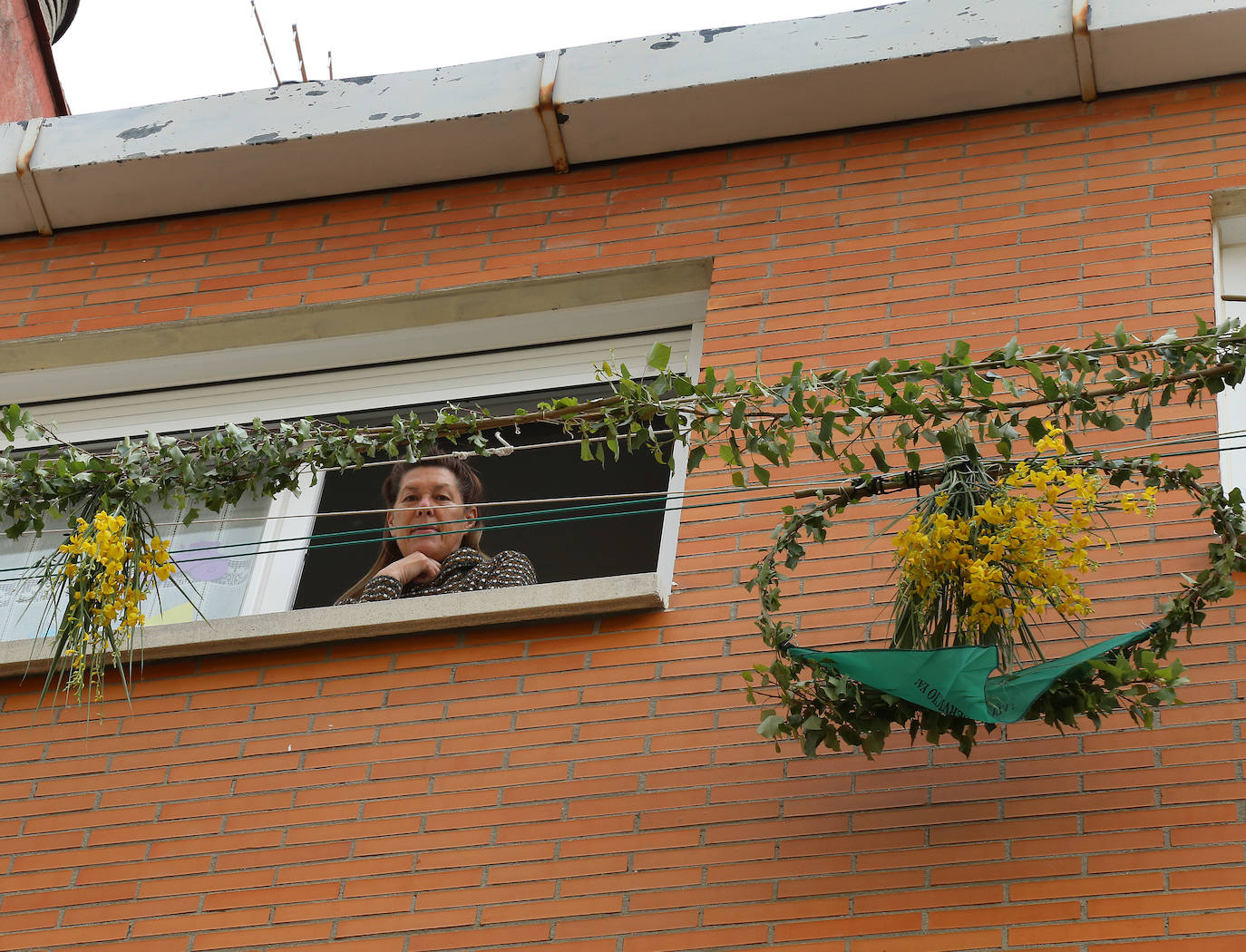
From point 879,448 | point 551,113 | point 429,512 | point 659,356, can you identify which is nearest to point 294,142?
point 551,113

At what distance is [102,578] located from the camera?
4664 mm

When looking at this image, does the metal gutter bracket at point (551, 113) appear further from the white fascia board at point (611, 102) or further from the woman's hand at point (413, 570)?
the woman's hand at point (413, 570)

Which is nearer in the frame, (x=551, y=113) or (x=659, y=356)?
(x=659, y=356)

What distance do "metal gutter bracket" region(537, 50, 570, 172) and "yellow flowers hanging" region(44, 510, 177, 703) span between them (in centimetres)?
269

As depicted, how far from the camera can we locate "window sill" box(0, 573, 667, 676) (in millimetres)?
5195

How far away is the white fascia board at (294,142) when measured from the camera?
675 centimetres

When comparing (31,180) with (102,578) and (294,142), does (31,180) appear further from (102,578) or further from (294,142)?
(102,578)

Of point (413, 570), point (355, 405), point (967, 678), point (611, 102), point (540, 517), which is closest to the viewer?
point (967, 678)

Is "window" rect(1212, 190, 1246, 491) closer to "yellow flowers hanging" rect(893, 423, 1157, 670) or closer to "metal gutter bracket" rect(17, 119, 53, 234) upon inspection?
"yellow flowers hanging" rect(893, 423, 1157, 670)

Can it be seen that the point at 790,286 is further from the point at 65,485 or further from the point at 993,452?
the point at 65,485

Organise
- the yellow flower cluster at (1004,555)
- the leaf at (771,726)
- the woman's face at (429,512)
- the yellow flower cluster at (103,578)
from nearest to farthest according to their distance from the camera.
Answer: the yellow flower cluster at (1004,555) → the leaf at (771,726) → the yellow flower cluster at (103,578) → the woman's face at (429,512)

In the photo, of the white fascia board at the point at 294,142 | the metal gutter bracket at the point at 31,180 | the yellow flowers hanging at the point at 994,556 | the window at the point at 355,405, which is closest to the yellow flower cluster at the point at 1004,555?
the yellow flowers hanging at the point at 994,556

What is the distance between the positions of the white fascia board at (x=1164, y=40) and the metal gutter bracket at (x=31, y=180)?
4.51 m

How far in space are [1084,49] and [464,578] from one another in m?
3.11
